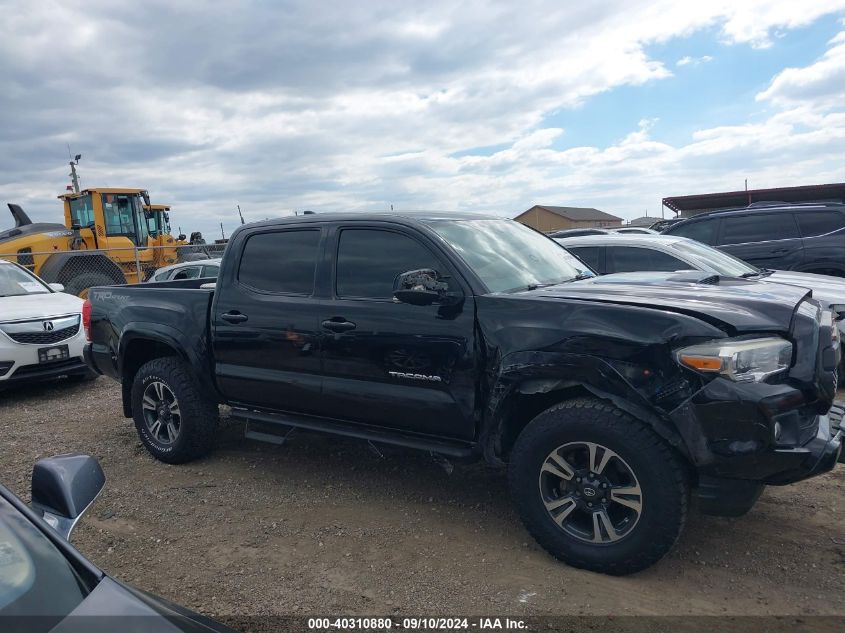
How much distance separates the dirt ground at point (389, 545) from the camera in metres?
3.15

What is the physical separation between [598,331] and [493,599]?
4.57 feet

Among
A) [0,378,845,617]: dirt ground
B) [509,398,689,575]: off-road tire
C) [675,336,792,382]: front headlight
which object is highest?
[675,336,792,382]: front headlight

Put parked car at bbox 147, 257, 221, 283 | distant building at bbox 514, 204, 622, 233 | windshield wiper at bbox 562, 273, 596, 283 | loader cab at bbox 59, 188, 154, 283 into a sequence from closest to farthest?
windshield wiper at bbox 562, 273, 596, 283
parked car at bbox 147, 257, 221, 283
loader cab at bbox 59, 188, 154, 283
distant building at bbox 514, 204, 622, 233

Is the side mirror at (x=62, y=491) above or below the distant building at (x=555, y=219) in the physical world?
below

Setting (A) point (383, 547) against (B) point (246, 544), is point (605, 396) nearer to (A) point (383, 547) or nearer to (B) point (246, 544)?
(A) point (383, 547)

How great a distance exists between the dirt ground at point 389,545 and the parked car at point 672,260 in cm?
282

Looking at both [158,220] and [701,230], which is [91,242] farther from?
[701,230]

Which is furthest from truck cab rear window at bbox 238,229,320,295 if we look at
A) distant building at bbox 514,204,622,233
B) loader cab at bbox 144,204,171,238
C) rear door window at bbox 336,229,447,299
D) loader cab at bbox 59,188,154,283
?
distant building at bbox 514,204,622,233

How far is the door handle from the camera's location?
13.7 ft

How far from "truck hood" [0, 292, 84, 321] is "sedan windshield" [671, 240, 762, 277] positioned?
724 centimetres

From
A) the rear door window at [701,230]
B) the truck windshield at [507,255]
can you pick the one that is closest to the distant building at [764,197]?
the rear door window at [701,230]

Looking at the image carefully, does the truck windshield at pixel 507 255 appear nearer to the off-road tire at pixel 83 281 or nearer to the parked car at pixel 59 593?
the parked car at pixel 59 593

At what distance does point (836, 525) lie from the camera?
375 cm

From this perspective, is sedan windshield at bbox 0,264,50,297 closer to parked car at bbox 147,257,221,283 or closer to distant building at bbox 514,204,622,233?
parked car at bbox 147,257,221,283
